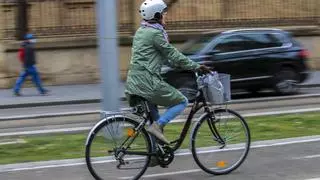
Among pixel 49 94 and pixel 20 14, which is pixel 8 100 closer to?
pixel 49 94

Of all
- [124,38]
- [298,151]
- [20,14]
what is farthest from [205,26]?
[298,151]

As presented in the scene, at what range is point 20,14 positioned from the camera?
20172 mm

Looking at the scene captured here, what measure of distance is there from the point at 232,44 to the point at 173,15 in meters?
6.81

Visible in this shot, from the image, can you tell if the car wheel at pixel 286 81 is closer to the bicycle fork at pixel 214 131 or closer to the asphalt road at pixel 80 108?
the asphalt road at pixel 80 108

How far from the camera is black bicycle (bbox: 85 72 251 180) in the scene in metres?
6.02

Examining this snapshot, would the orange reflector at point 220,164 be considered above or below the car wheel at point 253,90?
above

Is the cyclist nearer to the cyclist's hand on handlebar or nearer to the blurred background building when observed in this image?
the cyclist's hand on handlebar

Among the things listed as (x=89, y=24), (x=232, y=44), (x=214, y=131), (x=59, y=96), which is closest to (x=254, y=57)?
(x=232, y=44)

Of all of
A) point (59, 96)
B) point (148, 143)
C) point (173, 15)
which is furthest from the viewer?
point (173, 15)

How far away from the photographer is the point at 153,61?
610cm

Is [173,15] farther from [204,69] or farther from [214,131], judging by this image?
[204,69]

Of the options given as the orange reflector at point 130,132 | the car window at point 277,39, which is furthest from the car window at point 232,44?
the orange reflector at point 130,132

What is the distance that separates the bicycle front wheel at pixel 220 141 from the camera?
642cm

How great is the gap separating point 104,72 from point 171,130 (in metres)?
1.37
